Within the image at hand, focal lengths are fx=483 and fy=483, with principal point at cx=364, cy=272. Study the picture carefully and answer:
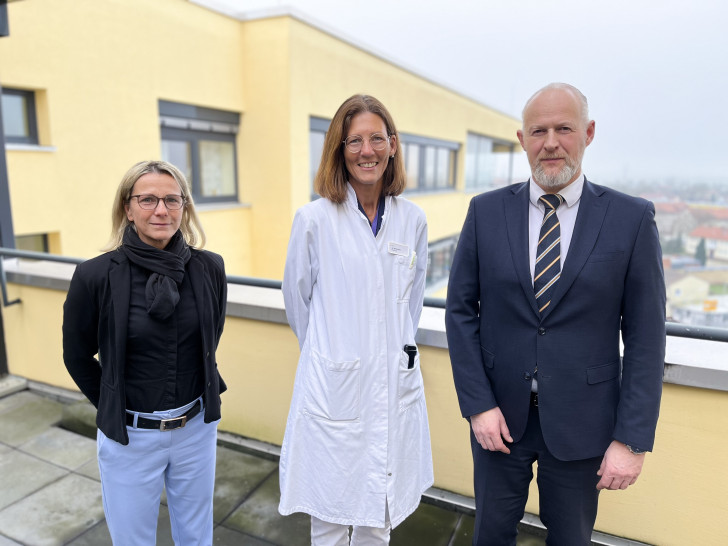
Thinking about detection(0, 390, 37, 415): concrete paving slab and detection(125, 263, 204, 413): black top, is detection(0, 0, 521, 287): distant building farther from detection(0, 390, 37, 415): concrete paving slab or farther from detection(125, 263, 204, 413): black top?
detection(125, 263, 204, 413): black top

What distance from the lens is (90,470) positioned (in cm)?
285

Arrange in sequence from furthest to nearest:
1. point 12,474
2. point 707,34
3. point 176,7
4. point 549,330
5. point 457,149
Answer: point 457,149, point 707,34, point 176,7, point 12,474, point 549,330

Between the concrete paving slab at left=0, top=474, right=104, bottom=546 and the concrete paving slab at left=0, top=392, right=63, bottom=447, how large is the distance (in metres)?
0.73

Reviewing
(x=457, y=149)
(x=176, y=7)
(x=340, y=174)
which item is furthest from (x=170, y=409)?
(x=457, y=149)

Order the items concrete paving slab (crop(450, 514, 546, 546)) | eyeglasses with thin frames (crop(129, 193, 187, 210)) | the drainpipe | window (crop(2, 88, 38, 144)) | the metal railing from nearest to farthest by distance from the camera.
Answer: eyeglasses with thin frames (crop(129, 193, 187, 210)) → the metal railing → concrete paving slab (crop(450, 514, 546, 546)) → the drainpipe → window (crop(2, 88, 38, 144))

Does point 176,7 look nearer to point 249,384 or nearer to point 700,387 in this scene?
point 249,384

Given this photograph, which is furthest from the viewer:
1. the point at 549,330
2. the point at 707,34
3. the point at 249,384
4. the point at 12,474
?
the point at 707,34

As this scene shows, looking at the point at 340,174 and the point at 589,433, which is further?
the point at 340,174

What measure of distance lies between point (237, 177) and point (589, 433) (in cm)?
1065

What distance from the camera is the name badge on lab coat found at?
1725 mm

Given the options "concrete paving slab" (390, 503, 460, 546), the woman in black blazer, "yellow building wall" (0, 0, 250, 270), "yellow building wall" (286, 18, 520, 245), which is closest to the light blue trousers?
the woman in black blazer

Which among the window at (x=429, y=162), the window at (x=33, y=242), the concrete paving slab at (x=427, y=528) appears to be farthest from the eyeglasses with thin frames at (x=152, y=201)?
the window at (x=429, y=162)

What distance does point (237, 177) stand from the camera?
1111 centimetres

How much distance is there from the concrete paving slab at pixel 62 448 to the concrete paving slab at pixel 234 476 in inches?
32.4
